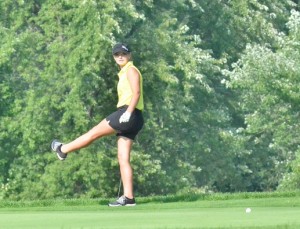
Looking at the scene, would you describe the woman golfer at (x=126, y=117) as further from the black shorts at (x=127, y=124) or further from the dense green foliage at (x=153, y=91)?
the dense green foliage at (x=153, y=91)

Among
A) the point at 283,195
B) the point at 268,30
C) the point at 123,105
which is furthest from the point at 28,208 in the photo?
the point at 268,30

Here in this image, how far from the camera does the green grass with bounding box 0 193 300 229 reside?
1029 centimetres

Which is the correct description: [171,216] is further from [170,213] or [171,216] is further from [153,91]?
[153,91]

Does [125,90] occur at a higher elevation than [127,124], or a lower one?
higher

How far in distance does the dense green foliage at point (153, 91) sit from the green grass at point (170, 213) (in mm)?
19390

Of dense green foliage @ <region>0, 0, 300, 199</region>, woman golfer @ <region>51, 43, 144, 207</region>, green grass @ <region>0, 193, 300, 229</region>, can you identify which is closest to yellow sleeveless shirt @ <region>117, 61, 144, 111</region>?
woman golfer @ <region>51, 43, 144, 207</region>

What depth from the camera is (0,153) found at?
39.4m

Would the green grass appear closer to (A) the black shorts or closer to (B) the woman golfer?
(B) the woman golfer

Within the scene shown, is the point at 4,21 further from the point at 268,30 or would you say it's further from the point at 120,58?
the point at 120,58

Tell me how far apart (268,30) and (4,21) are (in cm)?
919

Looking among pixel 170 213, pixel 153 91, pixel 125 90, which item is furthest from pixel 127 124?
pixel 153 91

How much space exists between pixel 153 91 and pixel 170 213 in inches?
979

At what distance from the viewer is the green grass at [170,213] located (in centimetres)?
1029

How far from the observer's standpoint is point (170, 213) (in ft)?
38.6
